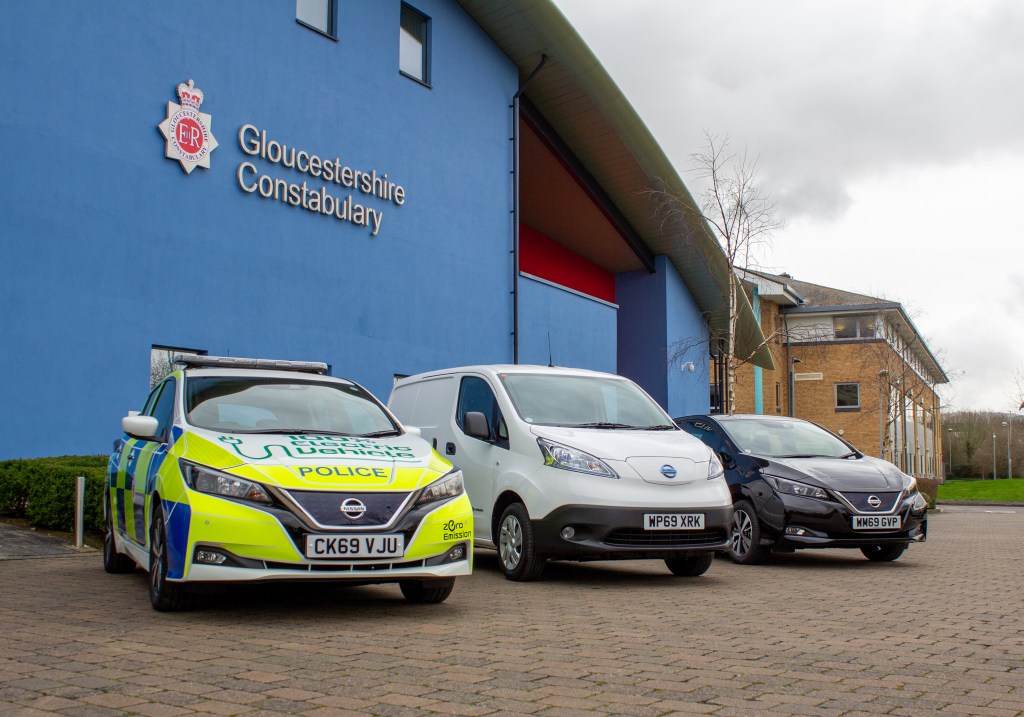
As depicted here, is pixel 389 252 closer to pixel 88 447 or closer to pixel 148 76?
pixel 148 76

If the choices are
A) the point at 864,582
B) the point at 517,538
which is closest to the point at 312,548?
the point at 517,538

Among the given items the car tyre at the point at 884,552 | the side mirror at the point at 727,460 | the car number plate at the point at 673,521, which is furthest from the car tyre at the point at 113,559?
the car tyre at the point at 884,552

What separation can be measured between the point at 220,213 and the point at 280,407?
8.74 m

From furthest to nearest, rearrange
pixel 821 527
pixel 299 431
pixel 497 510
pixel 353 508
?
pixel 821 527
pixel 497 510
pixel 299 431
pixel 353 508

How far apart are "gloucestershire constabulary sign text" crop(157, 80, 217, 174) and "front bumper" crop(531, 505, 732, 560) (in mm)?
9020

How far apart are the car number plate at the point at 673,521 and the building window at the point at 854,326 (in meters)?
45.9

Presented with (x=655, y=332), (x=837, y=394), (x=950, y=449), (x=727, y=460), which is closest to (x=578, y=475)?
(x=727, y=460)

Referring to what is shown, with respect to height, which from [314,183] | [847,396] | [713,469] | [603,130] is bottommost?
[713,469]

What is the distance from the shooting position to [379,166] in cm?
1873

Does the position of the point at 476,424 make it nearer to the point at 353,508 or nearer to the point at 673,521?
the point at 673,521

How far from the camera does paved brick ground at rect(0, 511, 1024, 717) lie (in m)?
4.31

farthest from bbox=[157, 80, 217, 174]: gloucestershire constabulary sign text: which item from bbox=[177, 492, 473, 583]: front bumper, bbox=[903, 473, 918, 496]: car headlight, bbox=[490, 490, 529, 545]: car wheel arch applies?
bbox=[903, 473, 918, 496]: car headlight

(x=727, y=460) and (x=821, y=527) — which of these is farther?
(x=727, y=460)

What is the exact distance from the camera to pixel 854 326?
52.6 meters
